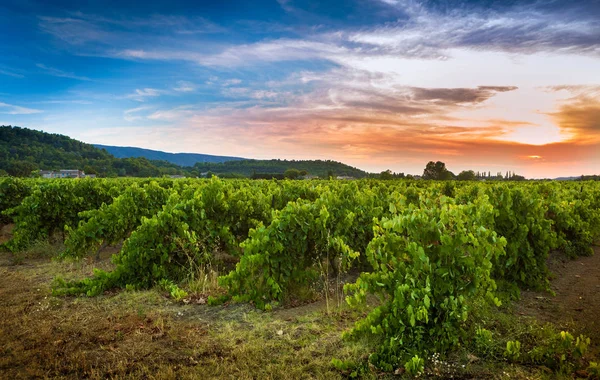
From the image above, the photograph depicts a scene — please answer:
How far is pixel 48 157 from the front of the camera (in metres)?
74.1

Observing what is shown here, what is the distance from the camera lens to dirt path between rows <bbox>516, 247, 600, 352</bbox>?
569cm

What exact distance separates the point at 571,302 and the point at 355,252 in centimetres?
394

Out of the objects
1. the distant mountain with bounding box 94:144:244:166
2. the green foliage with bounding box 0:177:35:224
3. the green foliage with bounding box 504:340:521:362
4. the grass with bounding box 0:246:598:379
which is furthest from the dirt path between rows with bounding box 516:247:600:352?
the distant mountain with bounding box 94:144:244:166

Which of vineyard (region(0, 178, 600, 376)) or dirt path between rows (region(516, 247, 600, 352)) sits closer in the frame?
vineyard (region(0, 178, 600, 376))

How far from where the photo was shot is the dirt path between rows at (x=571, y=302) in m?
5.69

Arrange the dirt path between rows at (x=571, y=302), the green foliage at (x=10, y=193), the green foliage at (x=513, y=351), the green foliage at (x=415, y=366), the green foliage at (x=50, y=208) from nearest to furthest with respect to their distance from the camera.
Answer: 1. the green foliage at (x=415, y=366)
2. the green foliage at (x=513, y=351)
3. the dirt path between rows at (x=571, y=302)
4. the green foliage at (x=50, y=208)
5. the green foliage at (x=10, y=193)

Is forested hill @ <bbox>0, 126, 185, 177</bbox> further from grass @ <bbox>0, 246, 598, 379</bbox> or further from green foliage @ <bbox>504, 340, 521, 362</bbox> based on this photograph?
green foliage @ <bbox>504, 340, 521, 362</bbox>

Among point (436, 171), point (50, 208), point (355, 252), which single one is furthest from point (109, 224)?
point (436, 171)

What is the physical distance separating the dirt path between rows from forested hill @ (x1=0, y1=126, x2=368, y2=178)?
185 feet

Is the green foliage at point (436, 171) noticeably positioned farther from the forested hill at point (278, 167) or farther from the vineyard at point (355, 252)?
the vineyard at point (355, 252)

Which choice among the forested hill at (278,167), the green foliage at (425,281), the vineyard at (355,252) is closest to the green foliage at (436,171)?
the forested hill at (278,167)

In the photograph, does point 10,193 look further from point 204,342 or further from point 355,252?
point 355,252

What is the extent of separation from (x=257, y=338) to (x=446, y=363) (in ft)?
7.70

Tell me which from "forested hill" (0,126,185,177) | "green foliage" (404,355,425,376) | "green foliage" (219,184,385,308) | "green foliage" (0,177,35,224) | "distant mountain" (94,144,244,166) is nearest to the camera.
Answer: "green foliage" (404,355,425,376)
